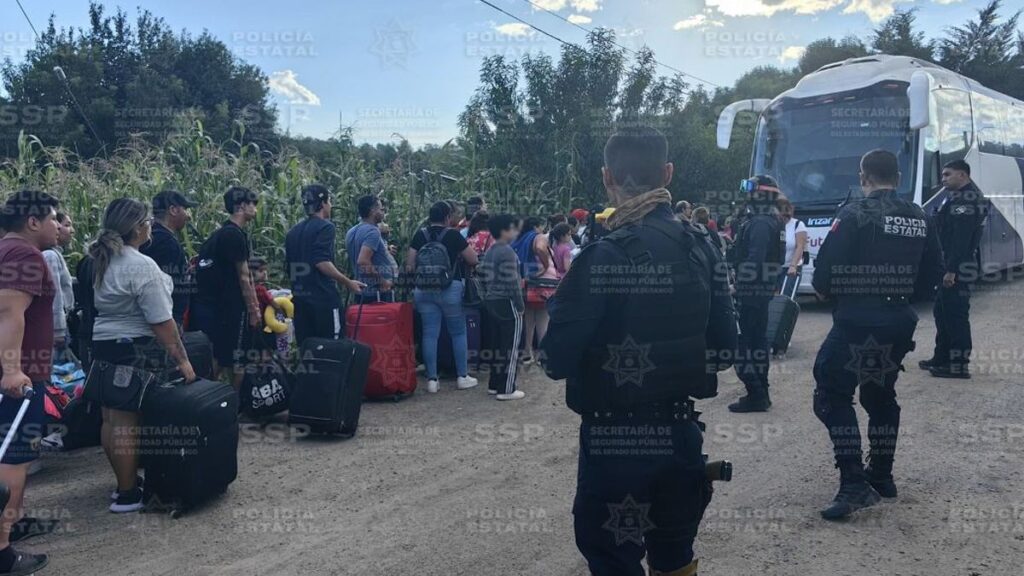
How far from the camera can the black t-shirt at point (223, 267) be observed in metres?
6.03

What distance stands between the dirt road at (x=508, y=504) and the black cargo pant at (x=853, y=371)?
455mm

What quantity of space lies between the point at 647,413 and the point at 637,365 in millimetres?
215

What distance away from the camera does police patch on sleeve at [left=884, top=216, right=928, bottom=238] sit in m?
4.43

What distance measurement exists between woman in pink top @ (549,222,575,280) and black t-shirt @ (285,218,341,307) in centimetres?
344

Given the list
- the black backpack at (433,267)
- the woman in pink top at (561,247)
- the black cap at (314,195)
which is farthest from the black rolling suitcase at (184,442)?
the woman in pink top at (561,247)

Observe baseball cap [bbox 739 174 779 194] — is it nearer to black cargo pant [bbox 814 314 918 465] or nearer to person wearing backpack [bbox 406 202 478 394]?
black cargo pant [bbox 814 314 918 465]

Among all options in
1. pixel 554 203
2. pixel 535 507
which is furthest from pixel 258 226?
pixel 554 203

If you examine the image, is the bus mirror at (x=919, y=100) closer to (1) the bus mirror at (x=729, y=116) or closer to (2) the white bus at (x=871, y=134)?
(2) the white bus at (x=871, y=134)

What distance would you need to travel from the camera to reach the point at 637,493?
2.68 meters

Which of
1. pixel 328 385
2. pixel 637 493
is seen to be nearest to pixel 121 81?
pixel 328 385

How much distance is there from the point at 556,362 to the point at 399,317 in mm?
4749

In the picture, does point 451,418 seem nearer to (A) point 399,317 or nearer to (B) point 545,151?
(A) point 399,317

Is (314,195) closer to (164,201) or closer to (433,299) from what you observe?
(164,201)

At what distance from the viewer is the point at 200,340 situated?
537 centimetres
